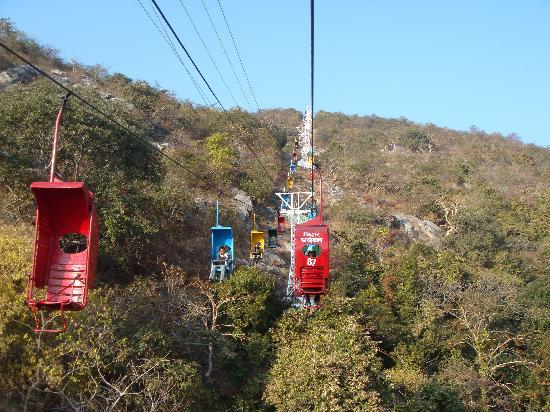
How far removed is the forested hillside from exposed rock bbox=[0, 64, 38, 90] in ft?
0.36

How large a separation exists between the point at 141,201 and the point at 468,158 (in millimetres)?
47967

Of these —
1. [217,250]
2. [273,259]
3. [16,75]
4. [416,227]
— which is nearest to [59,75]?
[16,75]

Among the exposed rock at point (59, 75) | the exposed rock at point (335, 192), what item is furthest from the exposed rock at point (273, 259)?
the exposed rock at point (59, 75)

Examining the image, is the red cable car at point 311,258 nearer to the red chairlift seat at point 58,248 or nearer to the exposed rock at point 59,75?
the red chairlift seat at point 58,248

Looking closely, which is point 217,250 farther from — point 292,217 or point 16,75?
point 16,75

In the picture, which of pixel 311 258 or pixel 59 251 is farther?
pixel 311 258

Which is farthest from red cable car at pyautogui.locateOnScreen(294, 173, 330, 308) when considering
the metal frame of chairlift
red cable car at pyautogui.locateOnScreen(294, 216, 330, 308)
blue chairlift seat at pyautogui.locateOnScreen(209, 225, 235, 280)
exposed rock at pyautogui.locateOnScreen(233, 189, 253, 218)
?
exposed rock at pyautogui.locateOnScreen(233, 189, 253, 218)

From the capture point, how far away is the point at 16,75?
3045cm

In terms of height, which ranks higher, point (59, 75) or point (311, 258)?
point (59, 75)

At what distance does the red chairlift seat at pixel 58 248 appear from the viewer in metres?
7.09

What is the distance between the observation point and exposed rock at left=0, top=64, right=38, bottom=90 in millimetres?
29234

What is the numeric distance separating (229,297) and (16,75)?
1877cm

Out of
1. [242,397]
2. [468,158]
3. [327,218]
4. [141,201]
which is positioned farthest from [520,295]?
[468,158]


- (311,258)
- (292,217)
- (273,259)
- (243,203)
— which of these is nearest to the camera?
(311,258)
